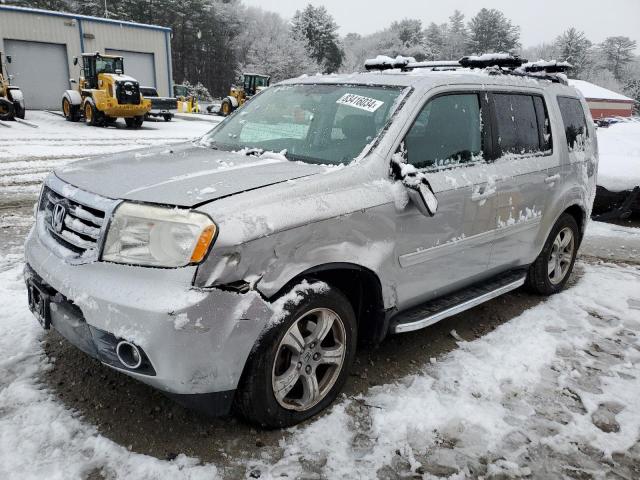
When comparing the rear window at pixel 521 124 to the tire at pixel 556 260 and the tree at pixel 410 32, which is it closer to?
the tire at pixel 556 260

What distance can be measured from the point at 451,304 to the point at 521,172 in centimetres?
119

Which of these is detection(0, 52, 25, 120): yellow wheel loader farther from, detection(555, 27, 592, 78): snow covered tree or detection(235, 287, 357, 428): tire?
detection(555, 27, 592, 78): snow covered tree

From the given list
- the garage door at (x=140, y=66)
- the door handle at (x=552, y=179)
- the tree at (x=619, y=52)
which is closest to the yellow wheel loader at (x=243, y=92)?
the garage door at (x=140, y=66)

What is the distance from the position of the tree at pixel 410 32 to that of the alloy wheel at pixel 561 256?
79591 millimetres

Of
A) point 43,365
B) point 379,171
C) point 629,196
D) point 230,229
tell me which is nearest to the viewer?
point 230,229

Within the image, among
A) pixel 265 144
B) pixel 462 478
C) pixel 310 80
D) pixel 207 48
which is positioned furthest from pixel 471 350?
pixel 207 48

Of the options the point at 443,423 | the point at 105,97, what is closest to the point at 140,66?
the point at 105,97

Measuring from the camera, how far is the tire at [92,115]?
1923cm

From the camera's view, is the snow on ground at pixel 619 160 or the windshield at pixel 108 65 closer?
the snow on ground at pixel 619 160

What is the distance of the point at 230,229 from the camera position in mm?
2258

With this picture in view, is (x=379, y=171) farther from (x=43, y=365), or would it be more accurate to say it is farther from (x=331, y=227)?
(x=43, y=365)

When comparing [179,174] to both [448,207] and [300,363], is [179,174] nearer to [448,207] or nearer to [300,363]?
[300,363]

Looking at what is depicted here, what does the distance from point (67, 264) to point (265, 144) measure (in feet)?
4.93

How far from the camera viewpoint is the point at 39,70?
27391mm
